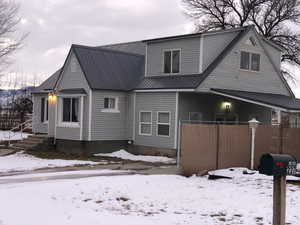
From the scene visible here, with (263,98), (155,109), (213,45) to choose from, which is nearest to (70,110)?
(155,109)

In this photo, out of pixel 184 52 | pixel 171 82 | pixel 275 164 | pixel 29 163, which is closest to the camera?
pixel 275 164

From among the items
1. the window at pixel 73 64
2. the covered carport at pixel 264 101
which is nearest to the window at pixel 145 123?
the covered carport at pixel 264 101

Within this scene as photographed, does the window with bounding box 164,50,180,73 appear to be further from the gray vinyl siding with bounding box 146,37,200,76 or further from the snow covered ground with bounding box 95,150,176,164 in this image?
the snow covered ground with bounding box 95,150,176,164

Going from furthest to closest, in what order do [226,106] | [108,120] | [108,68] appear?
[108,68]
[226,106]
[108,120]

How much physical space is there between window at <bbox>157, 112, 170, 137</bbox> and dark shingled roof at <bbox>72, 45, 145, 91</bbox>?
8.49 ft

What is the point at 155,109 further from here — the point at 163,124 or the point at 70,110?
the point at 70,110

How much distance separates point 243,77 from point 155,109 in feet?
16.9

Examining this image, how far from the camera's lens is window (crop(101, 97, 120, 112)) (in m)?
25.5

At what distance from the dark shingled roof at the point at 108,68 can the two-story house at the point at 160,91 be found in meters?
0.06

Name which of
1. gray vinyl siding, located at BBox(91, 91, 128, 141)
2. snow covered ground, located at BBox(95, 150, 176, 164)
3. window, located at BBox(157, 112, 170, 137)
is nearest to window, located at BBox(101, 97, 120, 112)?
gray vinyl siding, located at BBox(91, 91, 128, 141)

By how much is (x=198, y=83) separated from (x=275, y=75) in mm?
6882

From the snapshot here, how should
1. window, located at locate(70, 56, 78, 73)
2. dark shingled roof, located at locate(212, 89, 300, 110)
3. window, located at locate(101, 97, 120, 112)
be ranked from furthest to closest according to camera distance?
window, located at locate(70, 56, 78, 73)
window, located at locate(101, 97, 120, 112)
dark shingled roof, located at locate(212, 89, 300, 110)

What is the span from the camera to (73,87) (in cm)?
2584

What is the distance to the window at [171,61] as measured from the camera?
25.0 m
